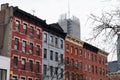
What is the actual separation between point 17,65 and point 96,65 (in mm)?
35260

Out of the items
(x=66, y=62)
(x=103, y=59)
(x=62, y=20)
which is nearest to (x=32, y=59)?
(x=66, y=62)

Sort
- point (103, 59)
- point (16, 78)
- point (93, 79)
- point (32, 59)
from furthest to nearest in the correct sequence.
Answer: point (103, 59)
point (93, 79)
point (32, 59)
point (16, 78)

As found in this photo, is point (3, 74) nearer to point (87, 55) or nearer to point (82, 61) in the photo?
point (82, 61)

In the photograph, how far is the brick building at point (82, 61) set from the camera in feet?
233

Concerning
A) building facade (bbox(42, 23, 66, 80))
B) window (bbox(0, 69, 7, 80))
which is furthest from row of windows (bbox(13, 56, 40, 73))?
window (bbox(0, 69, 7, 80))

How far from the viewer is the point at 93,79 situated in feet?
271

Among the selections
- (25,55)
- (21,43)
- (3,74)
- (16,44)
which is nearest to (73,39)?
(25,55)

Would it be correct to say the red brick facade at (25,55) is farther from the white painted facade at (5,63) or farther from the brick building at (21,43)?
the white painted facade at (5,63)

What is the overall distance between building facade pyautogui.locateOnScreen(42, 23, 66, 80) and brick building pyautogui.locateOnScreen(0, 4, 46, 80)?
199 cm

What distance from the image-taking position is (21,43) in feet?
185

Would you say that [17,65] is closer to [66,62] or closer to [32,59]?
[32,59]

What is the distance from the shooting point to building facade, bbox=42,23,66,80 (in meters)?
62.8

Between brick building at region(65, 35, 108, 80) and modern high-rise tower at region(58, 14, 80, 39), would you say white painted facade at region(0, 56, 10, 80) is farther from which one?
modern high-rise tower at region(58, 14, 80, 39)

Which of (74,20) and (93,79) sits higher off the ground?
(74,20)
